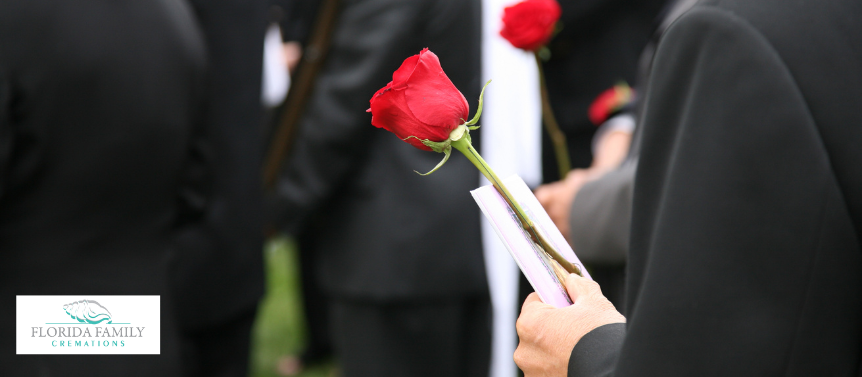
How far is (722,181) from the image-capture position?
678 millimetres

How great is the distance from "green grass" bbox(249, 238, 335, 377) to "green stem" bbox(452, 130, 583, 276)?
8.57 feet

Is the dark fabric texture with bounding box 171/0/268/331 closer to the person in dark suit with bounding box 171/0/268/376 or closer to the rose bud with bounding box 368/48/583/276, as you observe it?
the person in dark suit with bounding box 171/0/268/376

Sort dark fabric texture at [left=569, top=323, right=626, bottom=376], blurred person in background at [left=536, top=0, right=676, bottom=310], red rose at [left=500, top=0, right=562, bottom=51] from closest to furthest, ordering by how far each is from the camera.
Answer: dark fabric texture at [left=569, top=323, right=626, bottom=376] → red rose at [left=500, top=0, right=562, bottom=51] → blurred person in background at [left=536, top=0, right=676, bottom=310]

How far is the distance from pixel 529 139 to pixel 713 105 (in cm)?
176

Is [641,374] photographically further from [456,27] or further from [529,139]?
[529,139]

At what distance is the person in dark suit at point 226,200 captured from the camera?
2.07 m

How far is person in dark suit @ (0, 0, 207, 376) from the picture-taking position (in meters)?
1.47

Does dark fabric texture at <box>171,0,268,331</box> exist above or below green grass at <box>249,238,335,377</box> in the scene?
above

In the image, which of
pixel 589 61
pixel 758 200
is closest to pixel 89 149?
pixel 758 200

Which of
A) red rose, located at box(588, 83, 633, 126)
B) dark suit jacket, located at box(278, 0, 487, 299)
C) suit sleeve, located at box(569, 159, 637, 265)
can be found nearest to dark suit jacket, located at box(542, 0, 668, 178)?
red rose, located at box(588, 83, 633, 126)

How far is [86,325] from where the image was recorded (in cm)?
164

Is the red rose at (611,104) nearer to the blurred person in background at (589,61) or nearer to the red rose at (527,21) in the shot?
the blurred person in background at (589,61)

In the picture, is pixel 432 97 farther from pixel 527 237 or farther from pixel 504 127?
pixel 504 127

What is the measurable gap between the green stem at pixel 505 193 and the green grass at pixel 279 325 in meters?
2.61
